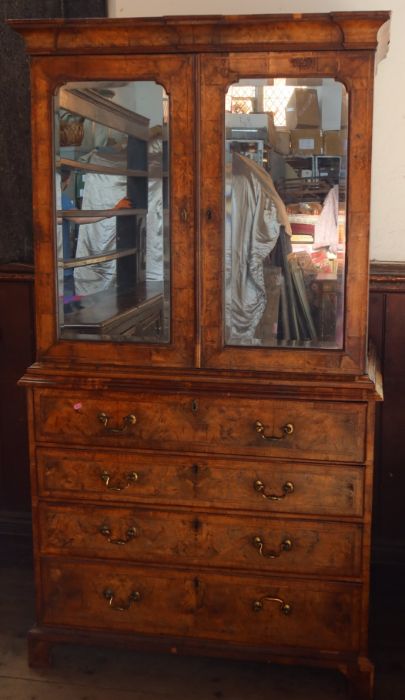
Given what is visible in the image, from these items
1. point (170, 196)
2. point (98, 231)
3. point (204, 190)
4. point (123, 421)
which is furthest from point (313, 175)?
point (123, 421)

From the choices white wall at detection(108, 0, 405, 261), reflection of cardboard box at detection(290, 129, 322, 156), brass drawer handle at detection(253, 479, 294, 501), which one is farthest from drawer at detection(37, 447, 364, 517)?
white wall at detection(108, 0, 405, 261)

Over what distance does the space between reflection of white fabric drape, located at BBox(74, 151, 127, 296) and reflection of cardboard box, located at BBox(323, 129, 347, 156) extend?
0.58 meters

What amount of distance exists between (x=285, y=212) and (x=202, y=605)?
120 cm

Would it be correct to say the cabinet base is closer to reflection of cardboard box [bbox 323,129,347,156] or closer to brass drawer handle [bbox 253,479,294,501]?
brass drawer handle [bbox 253,479,294,501]

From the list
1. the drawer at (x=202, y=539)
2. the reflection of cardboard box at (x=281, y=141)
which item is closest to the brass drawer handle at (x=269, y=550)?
the drawer at (x=202, y=539)

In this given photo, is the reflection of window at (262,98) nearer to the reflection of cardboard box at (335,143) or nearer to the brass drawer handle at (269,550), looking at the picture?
the reflection of cardboard box at (335,143)

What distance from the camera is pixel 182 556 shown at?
8.91 ft

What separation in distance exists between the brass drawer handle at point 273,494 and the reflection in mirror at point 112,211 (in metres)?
0.50

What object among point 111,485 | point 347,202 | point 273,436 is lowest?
point 111,485

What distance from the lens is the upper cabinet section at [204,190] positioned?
8.04ft

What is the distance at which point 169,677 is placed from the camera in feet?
9.35

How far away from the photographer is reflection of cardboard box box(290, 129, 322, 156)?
2.47m

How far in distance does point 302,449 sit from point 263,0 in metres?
1.60

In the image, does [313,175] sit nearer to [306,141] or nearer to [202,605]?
[306,141]
